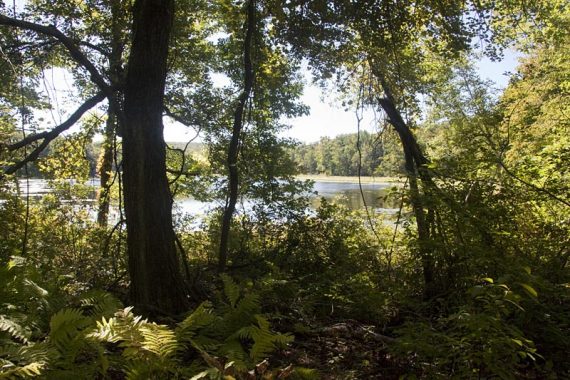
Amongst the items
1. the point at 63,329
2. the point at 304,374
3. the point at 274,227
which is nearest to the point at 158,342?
the point at 63,329

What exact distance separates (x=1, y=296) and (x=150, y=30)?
2993 mm

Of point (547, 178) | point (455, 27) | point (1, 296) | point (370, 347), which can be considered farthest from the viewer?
point (455, 27)

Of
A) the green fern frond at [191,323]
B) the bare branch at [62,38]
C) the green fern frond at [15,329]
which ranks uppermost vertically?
the bare branch at [62,38]

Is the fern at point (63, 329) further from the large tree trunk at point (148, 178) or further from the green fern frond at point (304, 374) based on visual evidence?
the large tree trunk at point (148, 178)

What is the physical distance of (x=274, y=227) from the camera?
8359 mm

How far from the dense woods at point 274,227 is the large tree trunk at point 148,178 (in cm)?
2

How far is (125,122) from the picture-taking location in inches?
171

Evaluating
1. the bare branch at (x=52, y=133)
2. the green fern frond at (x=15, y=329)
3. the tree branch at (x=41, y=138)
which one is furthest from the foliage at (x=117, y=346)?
the bare branch at (x=52, y=133)

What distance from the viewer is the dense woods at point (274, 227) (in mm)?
2828

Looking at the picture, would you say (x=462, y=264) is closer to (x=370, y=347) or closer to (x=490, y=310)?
(x=370, y=347)

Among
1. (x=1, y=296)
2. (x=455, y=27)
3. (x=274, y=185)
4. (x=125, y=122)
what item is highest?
(x=455, y=27)

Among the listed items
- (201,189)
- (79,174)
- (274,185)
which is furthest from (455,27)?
(79,174)

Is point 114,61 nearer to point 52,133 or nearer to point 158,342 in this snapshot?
point 52,133

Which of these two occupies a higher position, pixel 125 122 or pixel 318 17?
pixel 318 17
